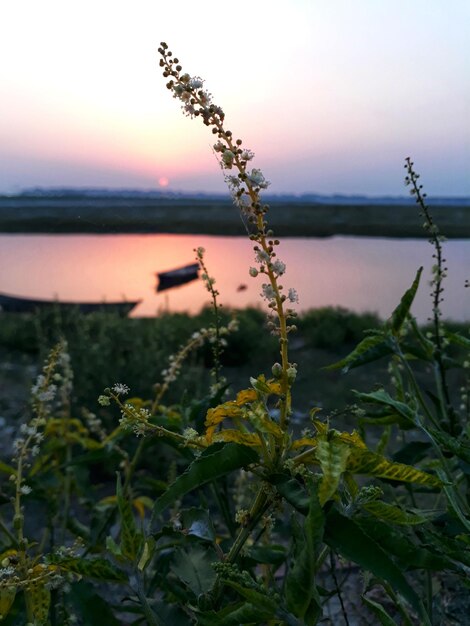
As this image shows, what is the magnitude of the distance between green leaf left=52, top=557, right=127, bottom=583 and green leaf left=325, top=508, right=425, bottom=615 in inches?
11.4

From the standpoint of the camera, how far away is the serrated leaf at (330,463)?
72cm

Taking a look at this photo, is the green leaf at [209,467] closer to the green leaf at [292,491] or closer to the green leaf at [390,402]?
the green leaf at [292,491]

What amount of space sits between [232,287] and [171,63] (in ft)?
34.0

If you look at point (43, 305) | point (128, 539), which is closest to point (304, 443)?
point (128, 539)

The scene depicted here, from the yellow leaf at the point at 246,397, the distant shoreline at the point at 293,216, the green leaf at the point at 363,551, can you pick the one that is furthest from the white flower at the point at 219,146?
the distant shoreline at the point at 293,216

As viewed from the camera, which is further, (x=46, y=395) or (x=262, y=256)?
(x=46, y=395)

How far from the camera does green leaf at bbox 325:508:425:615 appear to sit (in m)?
0.71

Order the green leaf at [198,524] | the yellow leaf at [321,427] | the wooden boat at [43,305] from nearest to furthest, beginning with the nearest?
the yellow leaf at [321,427] < the green leaf at [198,524] < the wooden boat at [43,305]

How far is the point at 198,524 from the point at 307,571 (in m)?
0.26

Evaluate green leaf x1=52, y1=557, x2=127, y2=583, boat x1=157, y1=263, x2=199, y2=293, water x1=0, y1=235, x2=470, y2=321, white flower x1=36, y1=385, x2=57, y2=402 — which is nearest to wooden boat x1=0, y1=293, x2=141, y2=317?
water x1=0, y1=235, x2=470, y2=321

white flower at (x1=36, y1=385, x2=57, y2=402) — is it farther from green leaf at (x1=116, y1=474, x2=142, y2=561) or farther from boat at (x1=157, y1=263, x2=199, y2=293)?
boat at (x1=157, y1=263, x2=199, y2=293)

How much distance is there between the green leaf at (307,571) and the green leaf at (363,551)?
0.03 m

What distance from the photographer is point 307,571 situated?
0.73 m

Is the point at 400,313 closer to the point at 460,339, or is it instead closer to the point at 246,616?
the point at 460,339
